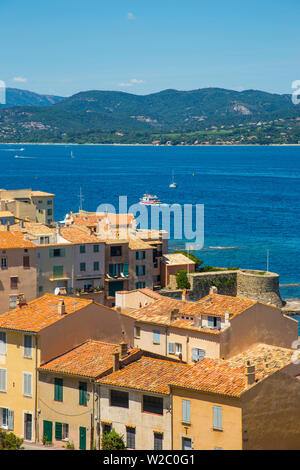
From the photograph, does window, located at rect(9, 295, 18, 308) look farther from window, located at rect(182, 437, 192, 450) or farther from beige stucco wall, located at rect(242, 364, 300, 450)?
beige stucco wall, located at rect(242, 364, 300, 450)

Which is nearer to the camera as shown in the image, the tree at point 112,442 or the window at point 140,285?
the tree at point 112,442

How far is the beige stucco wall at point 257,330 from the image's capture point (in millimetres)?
33750

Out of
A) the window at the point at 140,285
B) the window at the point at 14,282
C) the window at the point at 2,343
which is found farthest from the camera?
the window at the point at 140,285

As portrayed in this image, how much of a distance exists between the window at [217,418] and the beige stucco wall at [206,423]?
0.36 ft

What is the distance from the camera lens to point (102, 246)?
5116 cm

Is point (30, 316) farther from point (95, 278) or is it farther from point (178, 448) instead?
point (95, 278)

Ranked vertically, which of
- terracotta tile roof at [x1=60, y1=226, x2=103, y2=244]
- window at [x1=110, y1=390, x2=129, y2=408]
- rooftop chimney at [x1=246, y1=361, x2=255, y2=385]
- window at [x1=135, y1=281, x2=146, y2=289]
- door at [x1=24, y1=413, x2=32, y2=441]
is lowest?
door at [x1=24, y1=413, x2=32, y2=441]

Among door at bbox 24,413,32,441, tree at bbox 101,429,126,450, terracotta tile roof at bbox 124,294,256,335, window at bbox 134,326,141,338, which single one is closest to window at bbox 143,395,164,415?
tree at bbox 101,429,126,450

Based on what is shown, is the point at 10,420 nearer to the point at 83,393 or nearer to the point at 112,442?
the point at 83,393

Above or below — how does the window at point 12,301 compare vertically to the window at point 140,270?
above

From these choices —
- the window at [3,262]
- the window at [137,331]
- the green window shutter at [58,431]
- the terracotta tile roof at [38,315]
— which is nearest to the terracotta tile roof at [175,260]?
the window at [3,262]

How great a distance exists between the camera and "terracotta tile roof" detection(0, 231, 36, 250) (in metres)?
43.6

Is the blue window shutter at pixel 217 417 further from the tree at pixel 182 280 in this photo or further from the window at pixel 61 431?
the tree at pixel 182 280

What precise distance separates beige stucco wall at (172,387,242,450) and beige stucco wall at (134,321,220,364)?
22.7ft
